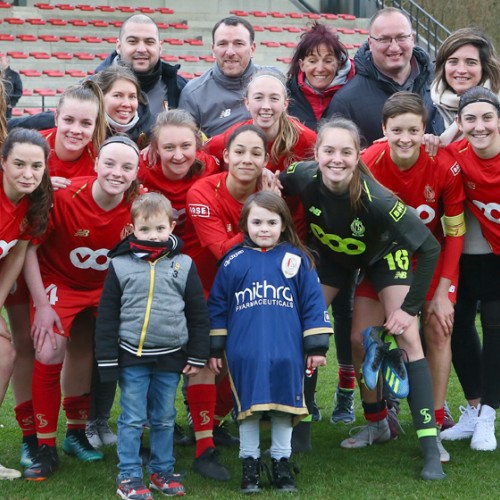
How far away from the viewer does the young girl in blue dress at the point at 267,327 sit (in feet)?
13.8

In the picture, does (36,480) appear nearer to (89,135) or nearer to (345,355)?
(89,135)

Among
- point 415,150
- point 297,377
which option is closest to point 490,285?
point 415,150

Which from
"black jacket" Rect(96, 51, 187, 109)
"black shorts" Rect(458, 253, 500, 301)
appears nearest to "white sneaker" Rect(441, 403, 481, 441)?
"black shorts" Rect(458, 253, 500, 301)

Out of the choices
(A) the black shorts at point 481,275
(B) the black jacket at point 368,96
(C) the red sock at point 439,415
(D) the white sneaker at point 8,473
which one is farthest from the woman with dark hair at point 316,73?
(D) the white sneaker at point 8,473

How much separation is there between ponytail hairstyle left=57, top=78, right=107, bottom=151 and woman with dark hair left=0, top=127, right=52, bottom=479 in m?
0.35

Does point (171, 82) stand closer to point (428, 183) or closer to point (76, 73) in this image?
point (428, 183)

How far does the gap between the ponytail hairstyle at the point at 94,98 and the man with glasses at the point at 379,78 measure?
1.43m

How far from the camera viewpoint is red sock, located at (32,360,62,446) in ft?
14.7

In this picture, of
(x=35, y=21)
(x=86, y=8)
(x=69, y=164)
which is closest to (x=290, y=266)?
(x=69, y=164)

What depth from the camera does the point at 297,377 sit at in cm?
423

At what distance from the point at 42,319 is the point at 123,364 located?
0.62 meters

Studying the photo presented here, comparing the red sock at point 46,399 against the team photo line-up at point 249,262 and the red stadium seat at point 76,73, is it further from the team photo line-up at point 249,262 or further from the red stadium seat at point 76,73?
the red stadium seat at point 76,73

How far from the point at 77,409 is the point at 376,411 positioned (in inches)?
65.8

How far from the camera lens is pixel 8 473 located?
4391 millimetres
